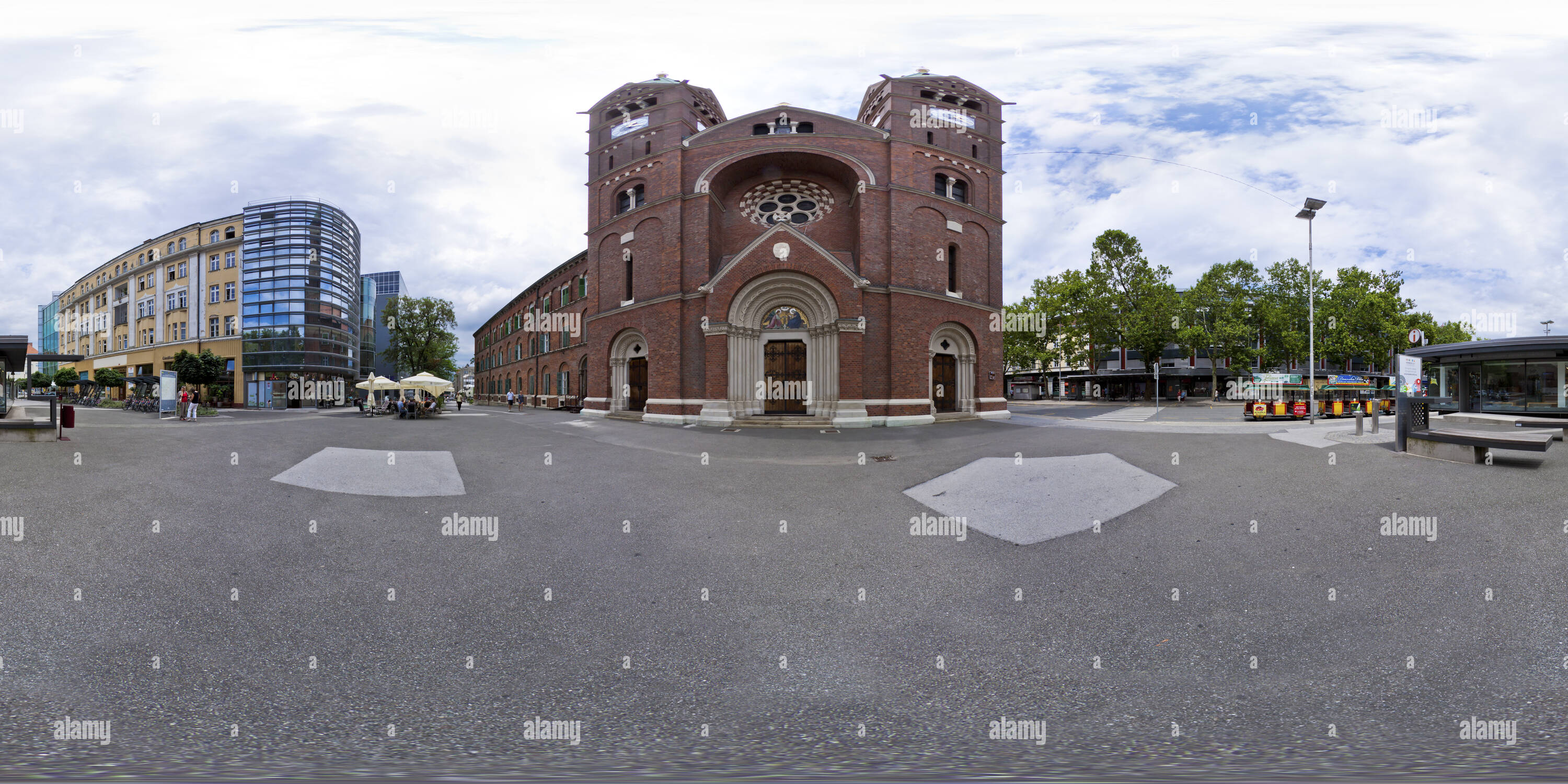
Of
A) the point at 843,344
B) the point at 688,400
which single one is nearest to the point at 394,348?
the point at 688,400

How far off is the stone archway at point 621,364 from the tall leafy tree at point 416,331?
3435 cm

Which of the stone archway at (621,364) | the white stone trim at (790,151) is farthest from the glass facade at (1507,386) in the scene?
the stone archway at (621,364)

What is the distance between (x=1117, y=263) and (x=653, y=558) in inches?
2104

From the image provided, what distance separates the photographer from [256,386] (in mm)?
48250

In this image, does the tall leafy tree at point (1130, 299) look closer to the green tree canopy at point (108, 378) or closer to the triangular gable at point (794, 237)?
the triangular gable at point (794, 237)

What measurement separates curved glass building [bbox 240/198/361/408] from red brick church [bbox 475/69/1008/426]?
36212mm

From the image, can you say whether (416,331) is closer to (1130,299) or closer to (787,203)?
(787,203)

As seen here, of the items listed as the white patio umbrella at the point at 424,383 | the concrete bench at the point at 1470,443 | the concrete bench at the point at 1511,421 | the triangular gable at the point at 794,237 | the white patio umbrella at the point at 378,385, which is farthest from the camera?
the white patio umbrella at the point at 378,385

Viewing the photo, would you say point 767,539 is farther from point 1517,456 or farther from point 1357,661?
point 1517,456

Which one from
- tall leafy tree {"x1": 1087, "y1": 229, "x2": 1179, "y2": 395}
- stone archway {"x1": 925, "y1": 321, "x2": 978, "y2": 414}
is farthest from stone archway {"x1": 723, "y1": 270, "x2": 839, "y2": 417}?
tall leafy tree {"x1": 1087, "y1": 229, "x2": 1179, "y2": 395}

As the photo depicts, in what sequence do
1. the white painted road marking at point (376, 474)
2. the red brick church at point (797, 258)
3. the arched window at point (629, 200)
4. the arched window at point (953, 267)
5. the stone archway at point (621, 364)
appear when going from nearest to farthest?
the white painted road marking at point (376, 474)
the red brick church at point (797, 258)
the arched window at point (953, 267)
the stone archway at point (621, 364)
the arched window at point (629, 200)

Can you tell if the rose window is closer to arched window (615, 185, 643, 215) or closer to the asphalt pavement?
arched window (615, 185, 643, 215)

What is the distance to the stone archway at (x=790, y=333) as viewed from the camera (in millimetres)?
22328

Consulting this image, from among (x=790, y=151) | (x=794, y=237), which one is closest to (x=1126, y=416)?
(x=794, y=237)
